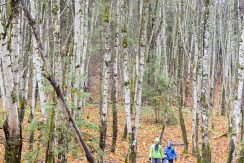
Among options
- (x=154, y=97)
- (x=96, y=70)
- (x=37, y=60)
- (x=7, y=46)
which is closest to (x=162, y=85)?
(x=154, y=97)

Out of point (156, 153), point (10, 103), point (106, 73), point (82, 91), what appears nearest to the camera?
point (10, 103)

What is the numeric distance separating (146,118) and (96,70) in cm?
1714

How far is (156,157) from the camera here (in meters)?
12.0

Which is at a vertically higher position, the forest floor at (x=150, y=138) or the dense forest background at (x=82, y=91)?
the dense forest background at (x=82, y=91)

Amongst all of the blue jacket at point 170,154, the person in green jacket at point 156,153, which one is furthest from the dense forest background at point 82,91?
the person in green jacket at point 156,153

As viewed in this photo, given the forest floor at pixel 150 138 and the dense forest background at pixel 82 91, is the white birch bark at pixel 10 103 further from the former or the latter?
the forest floor at pixel 150 138

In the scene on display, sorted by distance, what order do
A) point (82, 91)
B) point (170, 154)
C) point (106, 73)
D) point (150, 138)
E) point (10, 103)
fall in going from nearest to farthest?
point (10, 103) → point (82, 91) → point (106, 73) → point (170, 154) → point (150, 138)

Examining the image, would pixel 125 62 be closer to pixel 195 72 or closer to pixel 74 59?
pixel 74 59

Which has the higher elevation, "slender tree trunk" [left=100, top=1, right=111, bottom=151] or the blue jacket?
"slender tree trunk" [left=100, top=1, right=111, bottom=151]

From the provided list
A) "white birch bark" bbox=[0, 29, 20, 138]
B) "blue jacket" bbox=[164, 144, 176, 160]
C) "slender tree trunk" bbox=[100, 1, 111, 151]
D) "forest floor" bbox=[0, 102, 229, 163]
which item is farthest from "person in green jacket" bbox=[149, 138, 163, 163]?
"white birch bark" bbox=[0, 29, 20, 138]

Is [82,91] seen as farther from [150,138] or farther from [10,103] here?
[150,138]

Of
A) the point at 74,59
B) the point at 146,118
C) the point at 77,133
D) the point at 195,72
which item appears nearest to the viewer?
the point at 77,133

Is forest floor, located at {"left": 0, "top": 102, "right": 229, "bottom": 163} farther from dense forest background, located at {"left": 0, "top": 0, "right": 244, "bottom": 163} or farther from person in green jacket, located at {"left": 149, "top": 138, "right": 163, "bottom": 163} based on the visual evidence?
person in green jacket, located at {"left": 149, "top": 138, "right": 163, "bottom": 163}

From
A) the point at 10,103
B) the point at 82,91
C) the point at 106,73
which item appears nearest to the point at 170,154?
the point at 106,73
